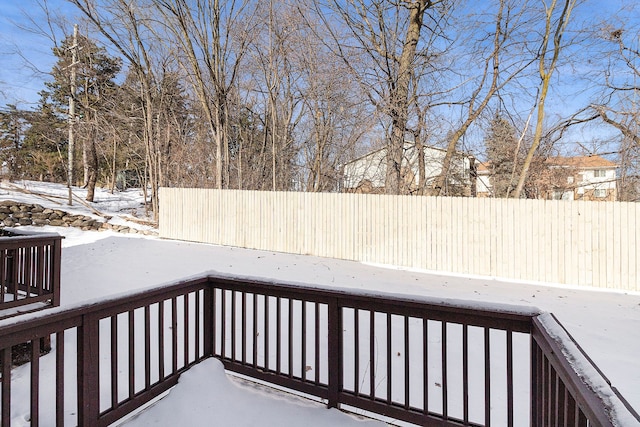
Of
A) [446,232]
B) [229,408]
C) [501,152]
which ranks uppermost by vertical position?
[501,152]

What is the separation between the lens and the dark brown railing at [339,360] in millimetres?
1606

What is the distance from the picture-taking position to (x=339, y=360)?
239 cm

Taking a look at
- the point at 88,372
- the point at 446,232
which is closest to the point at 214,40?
the point at 446,232

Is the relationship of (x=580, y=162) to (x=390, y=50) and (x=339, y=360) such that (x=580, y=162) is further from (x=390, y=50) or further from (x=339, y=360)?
(x=339, y=360)

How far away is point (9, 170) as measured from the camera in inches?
547

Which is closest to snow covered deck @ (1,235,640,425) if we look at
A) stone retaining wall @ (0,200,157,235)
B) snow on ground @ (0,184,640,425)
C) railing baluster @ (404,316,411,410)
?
snow on ground @ (0,184,640,425)

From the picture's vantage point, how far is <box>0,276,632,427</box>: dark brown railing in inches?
63.2

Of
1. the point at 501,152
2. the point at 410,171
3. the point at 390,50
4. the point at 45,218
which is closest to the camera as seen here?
the point at 390,50

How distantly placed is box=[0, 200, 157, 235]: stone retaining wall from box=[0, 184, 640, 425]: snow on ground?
927 millimetres

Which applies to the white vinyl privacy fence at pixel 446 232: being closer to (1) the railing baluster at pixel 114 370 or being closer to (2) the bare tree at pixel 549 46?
(2) the bare tree at pixel 549 46

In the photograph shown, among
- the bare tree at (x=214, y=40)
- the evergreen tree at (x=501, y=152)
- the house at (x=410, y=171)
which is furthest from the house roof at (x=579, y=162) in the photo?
the bare tree at (x=214, y=40)

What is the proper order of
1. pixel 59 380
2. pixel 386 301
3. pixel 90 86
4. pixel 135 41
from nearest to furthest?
pixel 59 380 → pixel 386 301 → pixel 135 41 → pixel 90 86

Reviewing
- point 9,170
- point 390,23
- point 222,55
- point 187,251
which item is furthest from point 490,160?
point 9,170

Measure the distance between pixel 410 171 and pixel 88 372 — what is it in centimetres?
960
